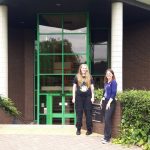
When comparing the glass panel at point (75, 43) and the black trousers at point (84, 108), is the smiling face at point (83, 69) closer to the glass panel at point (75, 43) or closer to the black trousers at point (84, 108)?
the black trousers at point (84, 108)

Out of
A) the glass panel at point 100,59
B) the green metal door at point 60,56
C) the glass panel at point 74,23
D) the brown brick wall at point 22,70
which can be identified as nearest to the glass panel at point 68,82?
the green metal door at point 60,56

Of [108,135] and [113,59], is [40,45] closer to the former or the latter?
[113,59]

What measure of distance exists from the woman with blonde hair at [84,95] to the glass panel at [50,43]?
9.96 metres

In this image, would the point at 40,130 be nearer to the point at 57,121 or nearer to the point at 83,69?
the point at 83,69

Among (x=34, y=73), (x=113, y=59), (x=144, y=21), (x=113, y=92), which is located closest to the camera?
(x=113, y=92)

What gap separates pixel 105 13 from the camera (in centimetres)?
2042

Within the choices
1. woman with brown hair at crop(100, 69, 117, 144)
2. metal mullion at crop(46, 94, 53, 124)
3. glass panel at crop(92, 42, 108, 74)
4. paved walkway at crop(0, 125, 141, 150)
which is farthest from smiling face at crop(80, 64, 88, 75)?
glass panel at crop(92, 42, 108, 74)

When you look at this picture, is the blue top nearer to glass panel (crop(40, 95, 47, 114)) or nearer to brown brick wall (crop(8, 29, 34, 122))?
glass panel (crop(40, 95, 47, 114))

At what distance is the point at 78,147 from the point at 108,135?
3.24 ft

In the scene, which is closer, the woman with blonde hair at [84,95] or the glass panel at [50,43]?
the woman with blonde hair at [84,95]

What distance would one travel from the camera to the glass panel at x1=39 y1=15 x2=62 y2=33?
19984 millimetres

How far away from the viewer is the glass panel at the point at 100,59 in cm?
2292

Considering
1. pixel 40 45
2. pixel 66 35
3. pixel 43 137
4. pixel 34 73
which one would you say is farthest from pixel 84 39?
pixel 43 137

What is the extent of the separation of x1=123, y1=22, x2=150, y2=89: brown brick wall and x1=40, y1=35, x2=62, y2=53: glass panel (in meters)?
4.67
